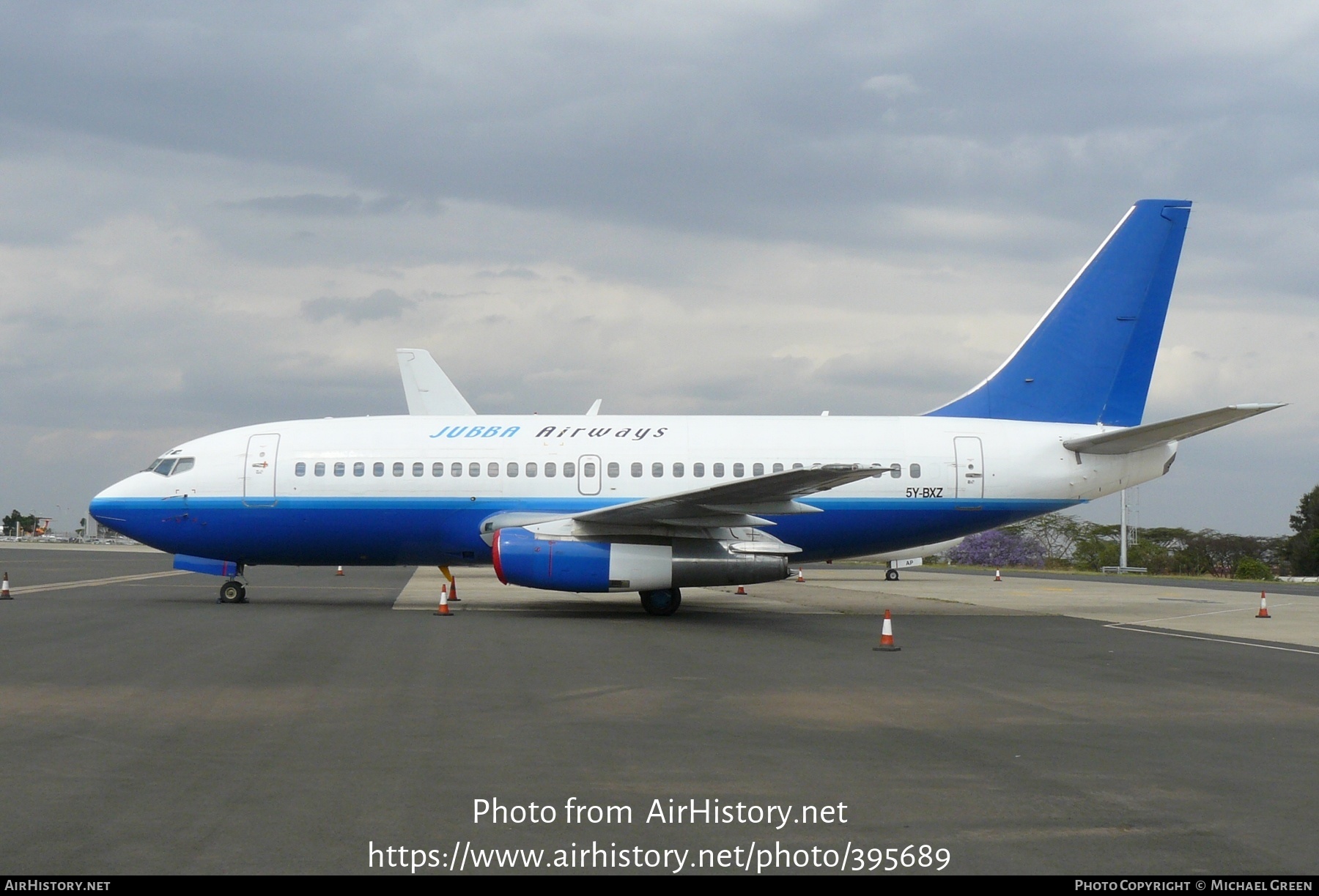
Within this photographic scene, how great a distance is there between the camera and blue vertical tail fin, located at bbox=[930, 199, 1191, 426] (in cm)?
2255

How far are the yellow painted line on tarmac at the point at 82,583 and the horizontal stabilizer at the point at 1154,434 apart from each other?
60.2 feet

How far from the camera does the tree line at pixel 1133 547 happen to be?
2938 inches

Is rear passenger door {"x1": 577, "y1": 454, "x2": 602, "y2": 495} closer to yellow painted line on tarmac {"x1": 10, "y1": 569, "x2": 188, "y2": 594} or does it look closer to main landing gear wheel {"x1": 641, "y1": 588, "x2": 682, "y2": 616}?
main landing gear wheel {"x1": 641, "y1": 588, "x2": 682, "y2": 616}

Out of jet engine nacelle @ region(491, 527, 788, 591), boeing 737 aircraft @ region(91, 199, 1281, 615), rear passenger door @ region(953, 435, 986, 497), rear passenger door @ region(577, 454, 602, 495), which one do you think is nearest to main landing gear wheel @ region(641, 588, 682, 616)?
boeing 737 aircraft @ region(91, 199, 1281, 615)

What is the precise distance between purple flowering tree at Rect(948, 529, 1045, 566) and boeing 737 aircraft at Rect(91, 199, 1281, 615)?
59827 millimetres

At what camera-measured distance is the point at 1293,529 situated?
79.4 metres

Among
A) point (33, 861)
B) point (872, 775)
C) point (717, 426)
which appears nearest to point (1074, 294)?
point (717, 426)

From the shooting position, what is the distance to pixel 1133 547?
82.8 m

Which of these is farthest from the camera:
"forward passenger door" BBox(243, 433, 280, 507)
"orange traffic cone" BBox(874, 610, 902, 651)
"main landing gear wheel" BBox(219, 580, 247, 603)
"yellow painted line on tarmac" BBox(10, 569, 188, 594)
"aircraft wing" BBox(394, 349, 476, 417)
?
"aircraft wing" BBox(394, 349, 476, 417)

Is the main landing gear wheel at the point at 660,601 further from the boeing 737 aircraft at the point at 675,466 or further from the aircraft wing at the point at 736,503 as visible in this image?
the aircraft wing at the point at 736,503

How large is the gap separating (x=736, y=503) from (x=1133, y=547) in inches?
2852

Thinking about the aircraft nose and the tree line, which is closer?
the aircraft nose

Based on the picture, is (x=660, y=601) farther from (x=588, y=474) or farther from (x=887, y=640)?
(x=887, y=640)
